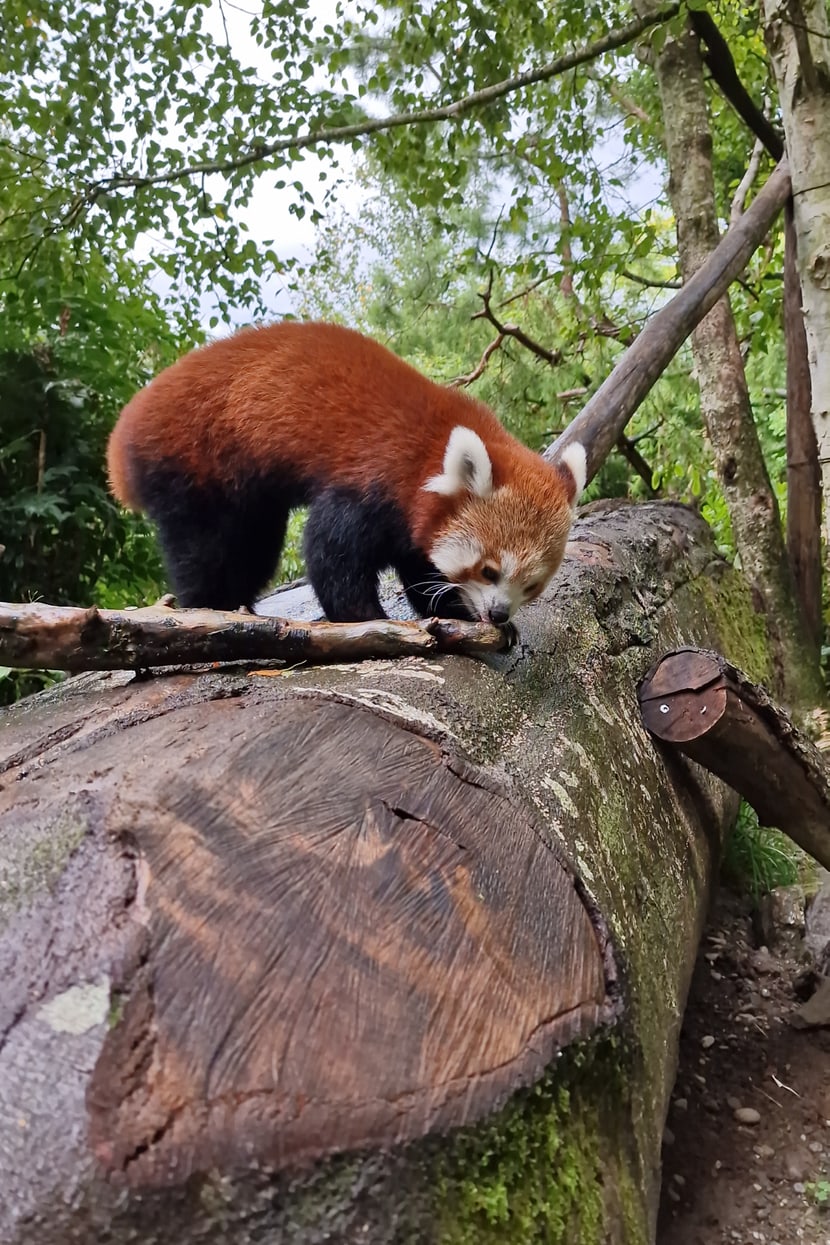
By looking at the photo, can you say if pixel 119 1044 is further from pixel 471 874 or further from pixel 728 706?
pixel 728 706

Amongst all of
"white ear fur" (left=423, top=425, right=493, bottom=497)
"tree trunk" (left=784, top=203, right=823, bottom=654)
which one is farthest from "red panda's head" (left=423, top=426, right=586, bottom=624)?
"tree trunk" (left=784, top=203, right=823, bottom=654)

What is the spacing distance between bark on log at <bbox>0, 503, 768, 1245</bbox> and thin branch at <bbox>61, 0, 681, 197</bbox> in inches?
121

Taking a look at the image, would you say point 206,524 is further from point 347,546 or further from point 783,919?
point 783,919

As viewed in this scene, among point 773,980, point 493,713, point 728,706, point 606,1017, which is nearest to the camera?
point 606,1017

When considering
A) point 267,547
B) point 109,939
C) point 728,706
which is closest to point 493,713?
point 728,706

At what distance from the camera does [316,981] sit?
67cm

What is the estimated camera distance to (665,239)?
5520mm

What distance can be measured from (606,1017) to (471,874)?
18cm

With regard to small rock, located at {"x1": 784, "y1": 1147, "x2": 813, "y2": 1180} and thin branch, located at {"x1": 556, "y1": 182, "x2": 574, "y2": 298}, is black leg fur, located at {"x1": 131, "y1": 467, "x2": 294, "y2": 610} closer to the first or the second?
small rock, located at {"x1": 784, "y1": 1147, "x2": 813, "y2": 1180}

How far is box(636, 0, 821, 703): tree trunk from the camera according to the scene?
3.53 metres

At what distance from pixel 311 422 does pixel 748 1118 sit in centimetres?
155

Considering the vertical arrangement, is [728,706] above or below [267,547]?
below

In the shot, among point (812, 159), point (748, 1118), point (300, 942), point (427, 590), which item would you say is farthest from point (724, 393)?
point (300, 942)

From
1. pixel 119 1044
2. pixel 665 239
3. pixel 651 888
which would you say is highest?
pixel 665 239
